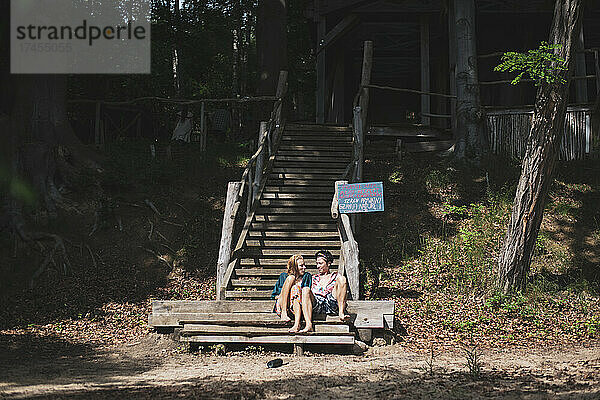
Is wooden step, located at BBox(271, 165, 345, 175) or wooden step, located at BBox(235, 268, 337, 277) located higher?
wooden step, located at BBox(271, 165, 345, 175)

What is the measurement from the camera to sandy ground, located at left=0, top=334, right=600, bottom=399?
22.5ft

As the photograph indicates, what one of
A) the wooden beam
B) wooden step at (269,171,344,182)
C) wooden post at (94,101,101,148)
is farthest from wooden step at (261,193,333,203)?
the wooden beam

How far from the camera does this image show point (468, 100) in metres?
17.0

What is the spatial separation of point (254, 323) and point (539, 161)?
5.64m

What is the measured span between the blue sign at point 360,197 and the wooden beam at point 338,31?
1140cm

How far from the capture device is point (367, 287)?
12.5 m

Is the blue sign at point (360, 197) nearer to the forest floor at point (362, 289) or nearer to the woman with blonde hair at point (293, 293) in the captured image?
the forest floor at point (362, 289)

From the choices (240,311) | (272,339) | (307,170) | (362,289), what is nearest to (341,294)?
(272,339)

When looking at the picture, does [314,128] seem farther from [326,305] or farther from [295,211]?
[326,305]

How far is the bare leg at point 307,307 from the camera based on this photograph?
31.2ft

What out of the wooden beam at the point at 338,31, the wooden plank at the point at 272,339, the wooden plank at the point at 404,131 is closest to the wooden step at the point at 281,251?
the wooden plank at the point at 272,339

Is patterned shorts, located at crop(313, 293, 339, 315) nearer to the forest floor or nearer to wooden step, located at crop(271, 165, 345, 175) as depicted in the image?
the forest floor

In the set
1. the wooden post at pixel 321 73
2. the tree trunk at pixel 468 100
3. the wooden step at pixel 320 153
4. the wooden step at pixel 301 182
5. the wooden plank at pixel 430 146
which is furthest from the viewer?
the wooden post at pixel 321 73

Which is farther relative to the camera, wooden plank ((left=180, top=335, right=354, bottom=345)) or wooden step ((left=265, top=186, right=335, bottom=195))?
wooden step ((left=265, top=186, right=335, bottom=195))
